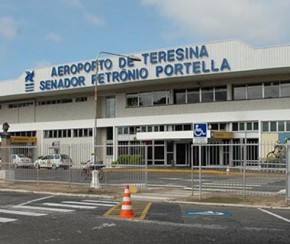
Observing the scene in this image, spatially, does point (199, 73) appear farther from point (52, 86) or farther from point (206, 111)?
point (52, 86)

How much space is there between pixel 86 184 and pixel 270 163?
916cm

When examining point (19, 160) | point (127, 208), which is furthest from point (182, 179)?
point (127, 208)

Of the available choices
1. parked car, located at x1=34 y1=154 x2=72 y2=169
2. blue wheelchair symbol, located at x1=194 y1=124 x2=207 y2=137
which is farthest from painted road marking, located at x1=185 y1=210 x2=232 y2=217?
parked car, located at x1=34 y1=154 x2=72 y2=169

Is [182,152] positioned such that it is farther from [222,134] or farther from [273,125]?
[273,125]

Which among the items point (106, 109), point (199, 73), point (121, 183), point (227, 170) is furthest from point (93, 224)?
point (106, 109)

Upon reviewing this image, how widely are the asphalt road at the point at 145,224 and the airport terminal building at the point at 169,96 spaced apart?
20772mm

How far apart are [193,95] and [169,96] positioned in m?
2.68

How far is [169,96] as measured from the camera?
51.7m

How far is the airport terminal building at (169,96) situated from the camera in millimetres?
44094

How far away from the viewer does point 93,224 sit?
12352 mm

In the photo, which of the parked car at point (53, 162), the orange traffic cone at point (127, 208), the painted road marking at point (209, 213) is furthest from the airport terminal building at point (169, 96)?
the orange traffic cone at point (127, 208)

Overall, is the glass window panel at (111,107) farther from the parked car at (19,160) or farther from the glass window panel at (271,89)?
the parked car at (19,160)

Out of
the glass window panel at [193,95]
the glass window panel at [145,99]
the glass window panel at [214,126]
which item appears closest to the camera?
the glass window panel at [214,126]

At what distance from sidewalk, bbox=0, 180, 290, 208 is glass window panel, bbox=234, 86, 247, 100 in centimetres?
2495
